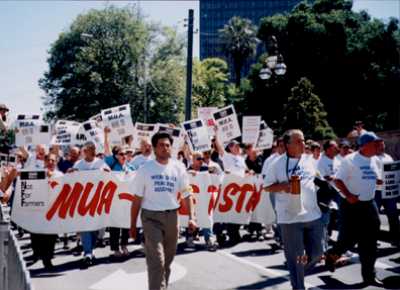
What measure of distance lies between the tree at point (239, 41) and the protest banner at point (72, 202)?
5879cm

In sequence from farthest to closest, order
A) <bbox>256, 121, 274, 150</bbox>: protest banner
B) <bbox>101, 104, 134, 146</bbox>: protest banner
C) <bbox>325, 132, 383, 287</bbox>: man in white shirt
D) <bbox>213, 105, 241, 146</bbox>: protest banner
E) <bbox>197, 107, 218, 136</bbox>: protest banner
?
<bbox>256, 121, 274, 150</bbox>: protest banner → <bbox>101, 104, 134, 146</bbox>: protest banner → <bbox>197, 107, 218, 136</bbox>: protest banner → <bbox>213, 105, 241, 146</bbox>: protest banner → <bbox>325, 132, 383, 287</bbox>: man in white shirt

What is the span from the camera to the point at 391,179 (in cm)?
970

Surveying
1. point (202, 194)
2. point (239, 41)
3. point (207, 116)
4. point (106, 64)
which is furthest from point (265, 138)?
point (239, 41)

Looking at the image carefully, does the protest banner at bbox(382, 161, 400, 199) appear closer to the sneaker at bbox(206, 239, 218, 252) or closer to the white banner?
the white banner

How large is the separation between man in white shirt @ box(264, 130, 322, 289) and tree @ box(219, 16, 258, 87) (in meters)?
62.4

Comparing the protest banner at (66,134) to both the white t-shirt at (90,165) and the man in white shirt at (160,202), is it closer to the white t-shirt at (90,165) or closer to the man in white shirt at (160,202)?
the white t-shirt at (90,165)

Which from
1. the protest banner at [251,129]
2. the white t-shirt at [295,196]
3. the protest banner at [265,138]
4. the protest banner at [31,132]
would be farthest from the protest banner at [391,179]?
the protest banner at [31,132]

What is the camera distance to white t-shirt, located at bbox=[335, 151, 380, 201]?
23.4 ft

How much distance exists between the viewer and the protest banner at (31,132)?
1443cm

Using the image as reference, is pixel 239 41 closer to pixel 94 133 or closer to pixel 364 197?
pixel 94 133

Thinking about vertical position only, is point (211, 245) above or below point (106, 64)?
below

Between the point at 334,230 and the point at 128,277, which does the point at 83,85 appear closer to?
the point at 334,230

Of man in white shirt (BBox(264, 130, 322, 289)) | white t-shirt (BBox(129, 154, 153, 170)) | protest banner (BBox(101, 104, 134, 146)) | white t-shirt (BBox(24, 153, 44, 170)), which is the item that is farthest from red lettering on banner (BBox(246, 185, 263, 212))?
man in white shirt (BBox(264, 130, 322, 289))

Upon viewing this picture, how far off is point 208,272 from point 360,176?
8.50 ft
